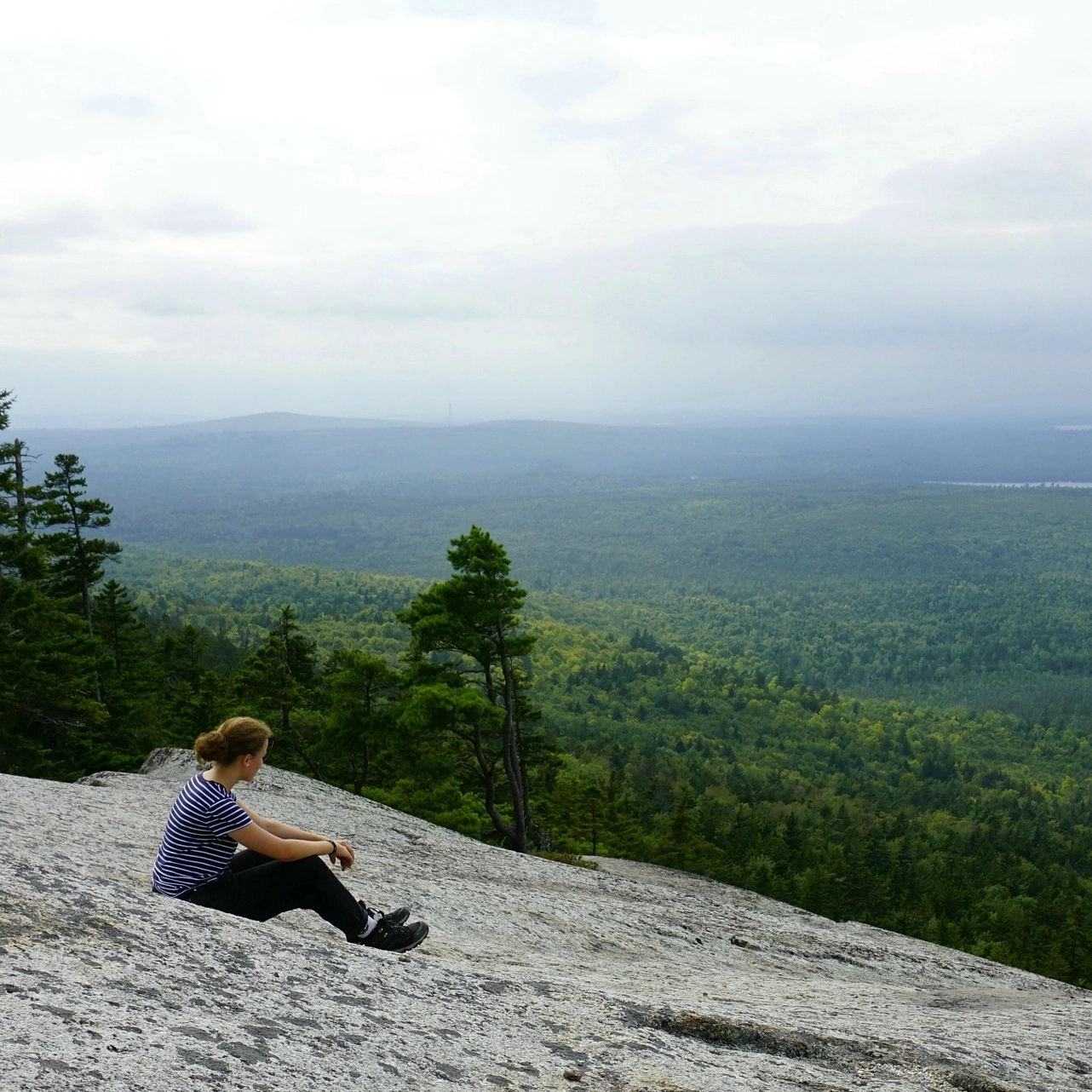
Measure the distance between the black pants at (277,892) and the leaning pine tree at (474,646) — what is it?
14.2m

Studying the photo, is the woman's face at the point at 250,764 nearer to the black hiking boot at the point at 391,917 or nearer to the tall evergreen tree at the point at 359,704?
the black hiking boot at the point at 391,917

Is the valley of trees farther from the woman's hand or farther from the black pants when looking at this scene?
the black pants

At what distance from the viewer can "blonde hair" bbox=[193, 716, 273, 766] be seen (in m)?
7.01

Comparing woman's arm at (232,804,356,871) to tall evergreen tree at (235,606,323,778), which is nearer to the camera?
woman's arm at (232,804,356,871)

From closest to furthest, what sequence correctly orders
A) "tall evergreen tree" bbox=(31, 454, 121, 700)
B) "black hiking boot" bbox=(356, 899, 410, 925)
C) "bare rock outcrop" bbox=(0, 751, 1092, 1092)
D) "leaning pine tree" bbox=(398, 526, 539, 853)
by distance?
"bare rock outcrop" bbox=(0, 751, 1092, 1092)
"black hiking boot" bbox=(356, 899, 410, 925)
"leaning pine tree" bbox=(398, 526, 539, 853)
"tall evergreen tree" bbox=(31, 454, 121, 700)

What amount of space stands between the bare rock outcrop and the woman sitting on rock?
0.27m

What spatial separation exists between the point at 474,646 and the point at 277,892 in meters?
16.5

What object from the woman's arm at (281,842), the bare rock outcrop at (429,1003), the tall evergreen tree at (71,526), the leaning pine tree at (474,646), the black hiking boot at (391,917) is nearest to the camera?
the bare rock outcrop at (429,1003)

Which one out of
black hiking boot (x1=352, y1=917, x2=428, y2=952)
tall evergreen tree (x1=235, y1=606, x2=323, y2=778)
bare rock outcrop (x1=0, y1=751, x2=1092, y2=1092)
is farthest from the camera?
tall evergreen tree (x1=235, y1=606, x2=323, y2=778)

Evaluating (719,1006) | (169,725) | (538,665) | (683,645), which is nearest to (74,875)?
(719,1006)

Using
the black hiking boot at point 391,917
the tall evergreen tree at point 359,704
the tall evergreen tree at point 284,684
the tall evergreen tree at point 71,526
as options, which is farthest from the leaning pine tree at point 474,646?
the tall evergreen tree at point 71,526

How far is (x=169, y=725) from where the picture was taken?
36625 millimetres

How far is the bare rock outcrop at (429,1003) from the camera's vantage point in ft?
15.9

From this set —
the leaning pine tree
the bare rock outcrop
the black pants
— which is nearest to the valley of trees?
the leaning pine tree
